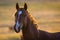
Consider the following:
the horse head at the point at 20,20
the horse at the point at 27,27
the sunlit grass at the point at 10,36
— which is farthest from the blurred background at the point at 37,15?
the horse head at the point at 20,20

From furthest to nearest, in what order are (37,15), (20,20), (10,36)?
(37,15), (10,36), (20,20)

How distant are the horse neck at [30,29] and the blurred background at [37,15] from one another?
3.86ft

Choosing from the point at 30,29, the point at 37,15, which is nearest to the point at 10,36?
the point at 37,15

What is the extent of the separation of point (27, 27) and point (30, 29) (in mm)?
40

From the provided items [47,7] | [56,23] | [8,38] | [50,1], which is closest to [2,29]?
[8,38]

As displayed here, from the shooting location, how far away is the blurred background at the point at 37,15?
151 inches

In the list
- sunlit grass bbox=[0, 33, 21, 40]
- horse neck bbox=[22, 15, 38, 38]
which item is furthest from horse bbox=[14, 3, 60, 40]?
sunlit grass bbox=[0, 33, 21, 40]

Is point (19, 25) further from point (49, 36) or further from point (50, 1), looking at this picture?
point (50, 1)

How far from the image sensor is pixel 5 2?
492cm

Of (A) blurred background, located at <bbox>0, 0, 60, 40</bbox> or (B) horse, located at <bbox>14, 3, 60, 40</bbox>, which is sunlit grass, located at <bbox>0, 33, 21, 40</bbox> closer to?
(A) blurred background, located at <bbox>0, 0, 60, 40</bbox>

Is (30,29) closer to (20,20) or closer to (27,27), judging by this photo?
(27,27)

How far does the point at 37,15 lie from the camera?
177 inches

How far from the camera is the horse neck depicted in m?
2.30

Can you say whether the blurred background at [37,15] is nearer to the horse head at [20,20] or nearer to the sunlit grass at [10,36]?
the sunlit grass at [10,36]
